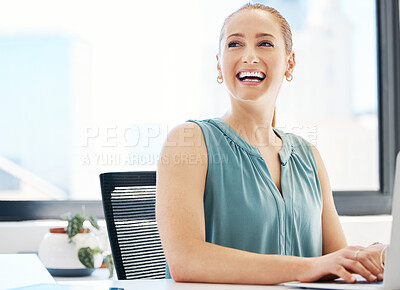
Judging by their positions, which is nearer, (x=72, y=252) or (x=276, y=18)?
(x=276, y=18)

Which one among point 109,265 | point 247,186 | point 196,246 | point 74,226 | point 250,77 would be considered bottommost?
point 109,265

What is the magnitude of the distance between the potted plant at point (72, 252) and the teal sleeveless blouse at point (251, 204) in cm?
71

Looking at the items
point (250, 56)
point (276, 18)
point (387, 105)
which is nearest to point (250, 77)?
point (250, 56)

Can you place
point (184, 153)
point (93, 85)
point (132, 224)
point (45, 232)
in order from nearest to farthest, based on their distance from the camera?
point (184, 153) → point (132, 224) → point (45, 232) → point (93, 85)

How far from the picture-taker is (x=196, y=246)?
1.02 meters

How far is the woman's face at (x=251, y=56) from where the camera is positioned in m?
1.28

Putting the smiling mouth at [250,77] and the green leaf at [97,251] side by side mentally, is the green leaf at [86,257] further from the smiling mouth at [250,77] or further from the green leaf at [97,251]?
the smiling mouth at [250,77]

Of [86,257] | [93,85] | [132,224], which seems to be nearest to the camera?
[132,224]

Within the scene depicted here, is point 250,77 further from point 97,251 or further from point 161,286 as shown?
point 97,251

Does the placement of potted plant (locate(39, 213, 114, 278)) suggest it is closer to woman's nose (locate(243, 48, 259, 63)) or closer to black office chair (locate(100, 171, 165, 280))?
black office chair (locate(100, 171, 165, 280))

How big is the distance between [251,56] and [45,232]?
1369 millimetres

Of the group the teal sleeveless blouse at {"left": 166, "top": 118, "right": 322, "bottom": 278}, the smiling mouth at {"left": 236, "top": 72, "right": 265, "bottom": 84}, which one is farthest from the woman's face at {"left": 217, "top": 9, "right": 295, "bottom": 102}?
the teal sleeveless blouse at {"left": 166, "top": 118, "right": 322, "bottom": 278}

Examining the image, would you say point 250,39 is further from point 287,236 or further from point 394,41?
point 394,41

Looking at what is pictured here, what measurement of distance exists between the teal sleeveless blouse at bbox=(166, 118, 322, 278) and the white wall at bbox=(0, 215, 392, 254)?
102 cm
